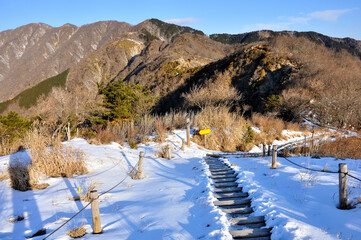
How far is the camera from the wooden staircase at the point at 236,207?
3605 millimetres

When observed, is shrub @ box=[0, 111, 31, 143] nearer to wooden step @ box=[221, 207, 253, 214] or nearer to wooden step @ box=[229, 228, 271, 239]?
wooden step @ box=[221, 207, 253, 214]

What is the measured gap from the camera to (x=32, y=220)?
14.2 feet

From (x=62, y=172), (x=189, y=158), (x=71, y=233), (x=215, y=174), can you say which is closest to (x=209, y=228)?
(x=71, y=233)

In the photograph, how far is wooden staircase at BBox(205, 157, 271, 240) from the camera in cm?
361

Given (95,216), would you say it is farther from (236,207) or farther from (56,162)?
(56,162)

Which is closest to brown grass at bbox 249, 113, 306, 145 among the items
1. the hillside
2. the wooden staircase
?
the hillside

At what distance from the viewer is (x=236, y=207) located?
4.72 meters

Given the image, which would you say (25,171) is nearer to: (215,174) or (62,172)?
(62,172)

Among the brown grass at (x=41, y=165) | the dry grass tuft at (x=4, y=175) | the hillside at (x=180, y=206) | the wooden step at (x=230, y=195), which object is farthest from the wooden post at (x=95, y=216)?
the dry grass tuft at (x=4, y=175)

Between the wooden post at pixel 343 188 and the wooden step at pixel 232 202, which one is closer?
the wooden post at pixel 343 188

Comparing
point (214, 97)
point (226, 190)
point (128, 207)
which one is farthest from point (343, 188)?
point (214, 97)

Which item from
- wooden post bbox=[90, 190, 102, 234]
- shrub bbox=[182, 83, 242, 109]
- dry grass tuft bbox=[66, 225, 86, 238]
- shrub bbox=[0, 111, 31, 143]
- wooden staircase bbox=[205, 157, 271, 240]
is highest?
shrub bbox=[182, 83, 242, 109]

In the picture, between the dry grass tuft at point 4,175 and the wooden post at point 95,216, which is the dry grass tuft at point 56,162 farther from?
the wooden post at point 95,216

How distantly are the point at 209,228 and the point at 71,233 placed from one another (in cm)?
236
